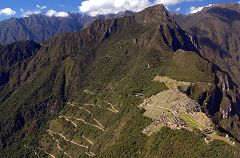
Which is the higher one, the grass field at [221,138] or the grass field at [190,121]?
the grass field at [221,138]

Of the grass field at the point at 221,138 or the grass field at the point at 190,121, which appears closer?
the grass field at the point at 221,138

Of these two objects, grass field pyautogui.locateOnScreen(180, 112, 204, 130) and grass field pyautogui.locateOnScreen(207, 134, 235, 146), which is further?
grass field pyautogui.locateOnScreen(180, 112, 204, 130)

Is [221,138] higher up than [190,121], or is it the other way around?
[221,138]

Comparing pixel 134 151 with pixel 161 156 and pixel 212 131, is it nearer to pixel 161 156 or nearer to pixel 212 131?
pixel 161 156

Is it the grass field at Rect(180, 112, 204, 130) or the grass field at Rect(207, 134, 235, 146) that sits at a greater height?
the grass field at Rect(207, 134, 235, 146)

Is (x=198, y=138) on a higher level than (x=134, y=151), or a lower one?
higher

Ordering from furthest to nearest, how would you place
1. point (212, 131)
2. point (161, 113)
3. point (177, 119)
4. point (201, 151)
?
point (161, 113) → point (177, 119) → point (212, 131) → point (201, 151)

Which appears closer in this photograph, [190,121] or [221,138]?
[221,138]

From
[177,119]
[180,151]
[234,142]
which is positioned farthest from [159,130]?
[234,142]

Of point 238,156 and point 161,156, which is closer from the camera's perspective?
point 238,156

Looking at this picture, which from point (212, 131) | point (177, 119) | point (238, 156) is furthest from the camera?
point (177, 119)
